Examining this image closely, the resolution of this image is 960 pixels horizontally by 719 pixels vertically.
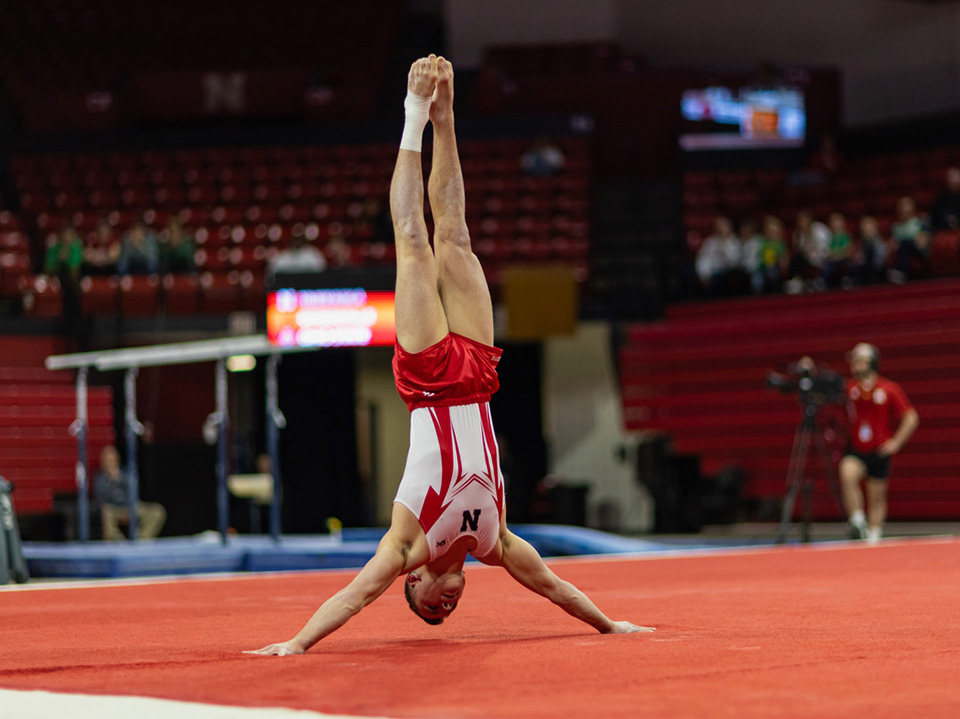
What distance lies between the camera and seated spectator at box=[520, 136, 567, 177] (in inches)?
724

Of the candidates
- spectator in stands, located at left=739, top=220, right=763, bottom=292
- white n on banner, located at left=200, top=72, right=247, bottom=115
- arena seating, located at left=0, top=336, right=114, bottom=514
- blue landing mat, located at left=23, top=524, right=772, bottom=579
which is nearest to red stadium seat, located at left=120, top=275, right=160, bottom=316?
arena seating, located at left=0, top=336, right=114, bottom=514

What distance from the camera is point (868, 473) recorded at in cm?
1114

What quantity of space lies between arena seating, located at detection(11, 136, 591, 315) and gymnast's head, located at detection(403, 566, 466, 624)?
11852mm

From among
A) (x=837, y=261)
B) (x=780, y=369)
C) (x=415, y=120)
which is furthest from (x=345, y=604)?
(x=837, y=261)

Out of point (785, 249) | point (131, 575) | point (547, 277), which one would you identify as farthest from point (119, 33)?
point (131, 575)

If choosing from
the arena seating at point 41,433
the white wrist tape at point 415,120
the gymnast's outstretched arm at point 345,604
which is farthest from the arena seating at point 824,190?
the gymnast's outstretched arm at point 345,604

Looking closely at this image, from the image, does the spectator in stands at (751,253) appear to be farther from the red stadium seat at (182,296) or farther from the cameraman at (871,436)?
the red stadium seat at (182,296)

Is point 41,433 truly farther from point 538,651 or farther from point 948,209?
point 538,651

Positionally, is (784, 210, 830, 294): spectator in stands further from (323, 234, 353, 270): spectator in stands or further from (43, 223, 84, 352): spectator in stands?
(43, 223, 84, 352): spectator in stands

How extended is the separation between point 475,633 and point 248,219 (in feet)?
46.8

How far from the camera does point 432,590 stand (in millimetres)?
4406

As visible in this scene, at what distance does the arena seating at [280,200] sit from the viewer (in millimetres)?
17219

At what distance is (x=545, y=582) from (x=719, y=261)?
38.8ft

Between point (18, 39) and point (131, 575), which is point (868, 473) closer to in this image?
point (131, 575)
